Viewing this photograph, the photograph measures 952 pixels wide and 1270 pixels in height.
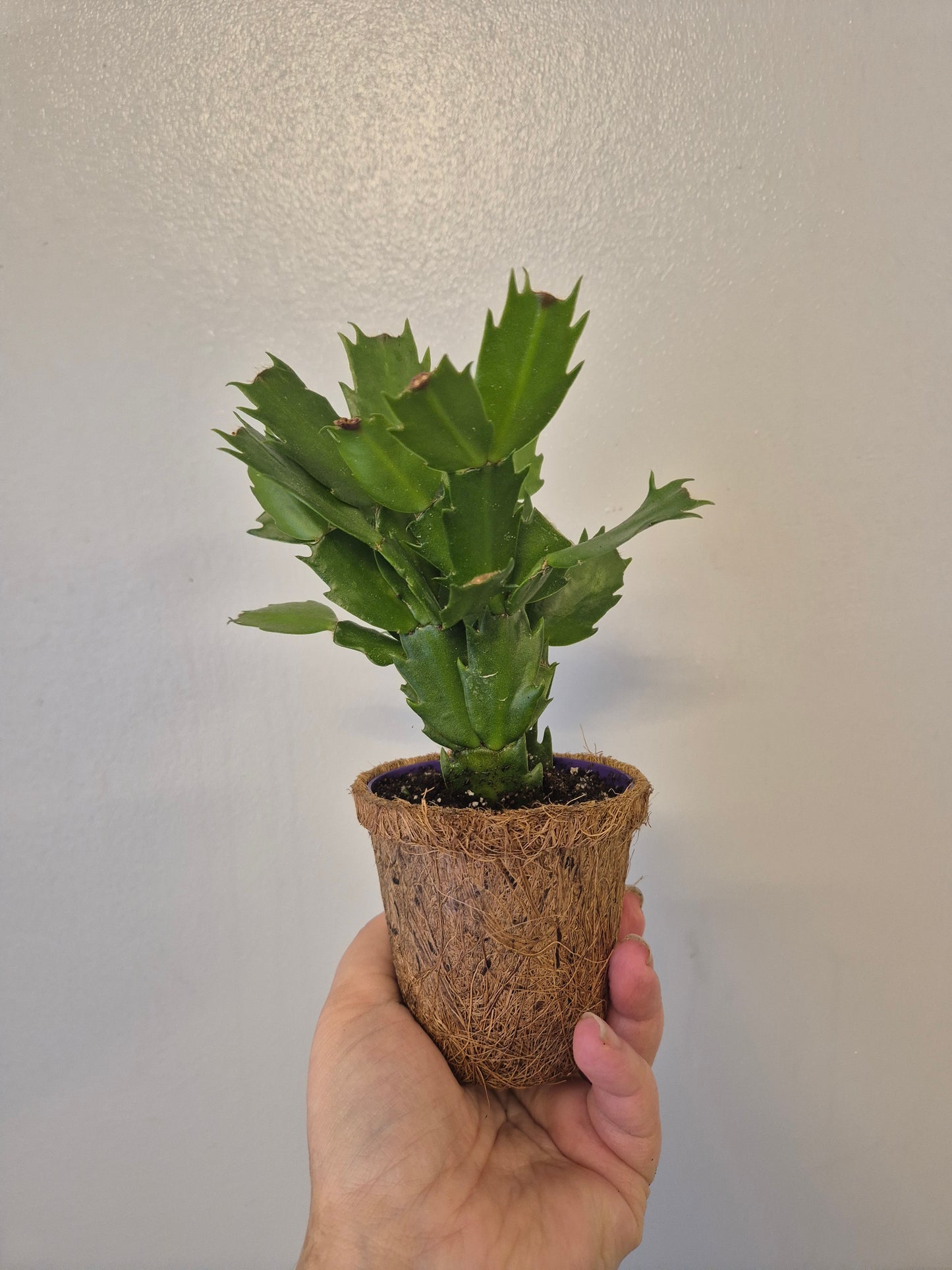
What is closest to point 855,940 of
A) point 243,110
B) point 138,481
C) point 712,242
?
point 712,242

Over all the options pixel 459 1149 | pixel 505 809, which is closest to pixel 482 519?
pixel 505 809

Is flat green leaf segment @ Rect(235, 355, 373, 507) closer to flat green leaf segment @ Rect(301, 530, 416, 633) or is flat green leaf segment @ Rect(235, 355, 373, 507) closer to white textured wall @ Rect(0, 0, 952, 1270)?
flat green leaf segment @ Rect(301, 530, 416, 633)

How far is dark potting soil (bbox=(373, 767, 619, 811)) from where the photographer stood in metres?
0.67

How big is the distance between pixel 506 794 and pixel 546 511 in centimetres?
44

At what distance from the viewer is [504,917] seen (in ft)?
2.09

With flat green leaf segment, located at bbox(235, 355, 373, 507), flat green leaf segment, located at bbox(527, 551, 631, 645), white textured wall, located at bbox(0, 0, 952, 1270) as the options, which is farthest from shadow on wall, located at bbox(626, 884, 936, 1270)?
flat green leaf segment, located at bbox(235, 355, 373, 507)

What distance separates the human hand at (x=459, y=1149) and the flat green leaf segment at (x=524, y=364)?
0.48m

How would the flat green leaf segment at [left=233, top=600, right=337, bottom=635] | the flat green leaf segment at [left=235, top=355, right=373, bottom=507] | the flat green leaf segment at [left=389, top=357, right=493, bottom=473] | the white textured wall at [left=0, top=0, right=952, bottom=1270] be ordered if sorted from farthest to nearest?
the white textured wall at [left=0, top=0, right=952, bottom=1270], the flat green leaf segment at [left=233, top=600, right=337, bottom=635], the flat green leaf segment at [left=235, top=355, right=373, bottom=507], the flat green leaf segment at [left=389, top=357, right=493, bottom=473]

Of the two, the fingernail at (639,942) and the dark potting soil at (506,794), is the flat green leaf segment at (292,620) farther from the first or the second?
the fingernail at (639,942)

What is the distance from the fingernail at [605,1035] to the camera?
655 mm

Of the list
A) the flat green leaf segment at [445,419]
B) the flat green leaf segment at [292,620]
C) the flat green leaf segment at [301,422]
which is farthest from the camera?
the flat green leaf segment at [292,620]

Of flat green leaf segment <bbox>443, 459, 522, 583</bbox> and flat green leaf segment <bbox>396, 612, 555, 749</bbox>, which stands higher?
flat green leaf segment <bbox>443, 459, 522, 583</bbox>

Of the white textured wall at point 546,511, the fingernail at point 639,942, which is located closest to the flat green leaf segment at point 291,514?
the white textured wall at point 546,511

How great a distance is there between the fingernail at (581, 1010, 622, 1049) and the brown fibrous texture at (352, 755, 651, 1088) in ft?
0.08
